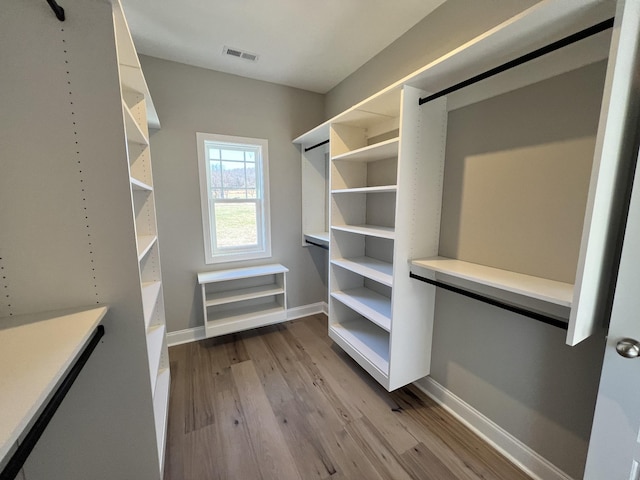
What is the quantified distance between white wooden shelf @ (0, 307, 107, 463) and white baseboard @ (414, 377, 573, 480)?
2134 millimetres

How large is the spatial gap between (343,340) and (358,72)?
8.57 ft

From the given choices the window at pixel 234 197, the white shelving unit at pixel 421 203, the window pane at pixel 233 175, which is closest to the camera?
the white shelving unit at pixel 421 203

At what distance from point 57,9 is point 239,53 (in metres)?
1.70

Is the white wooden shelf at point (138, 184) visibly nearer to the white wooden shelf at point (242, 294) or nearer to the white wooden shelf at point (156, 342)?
the white wooden shelf at point (156, 342)

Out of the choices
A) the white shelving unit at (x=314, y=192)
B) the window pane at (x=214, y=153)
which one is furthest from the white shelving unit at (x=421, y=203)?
the window pane at (x=214, y=153)

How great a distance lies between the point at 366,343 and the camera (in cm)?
221

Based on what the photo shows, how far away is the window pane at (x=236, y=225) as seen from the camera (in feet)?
9.53

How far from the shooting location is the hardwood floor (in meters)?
1.46

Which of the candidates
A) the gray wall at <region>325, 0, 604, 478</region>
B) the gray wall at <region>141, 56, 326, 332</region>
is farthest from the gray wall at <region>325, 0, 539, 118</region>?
the gray wall at <region>141, 56, 326, 332</region>

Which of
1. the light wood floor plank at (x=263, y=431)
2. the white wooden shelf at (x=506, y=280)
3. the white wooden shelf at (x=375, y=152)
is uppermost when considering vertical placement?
the white wooden shelf at (x=375, y=152)

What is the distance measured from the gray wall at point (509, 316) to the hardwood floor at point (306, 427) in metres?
0.31

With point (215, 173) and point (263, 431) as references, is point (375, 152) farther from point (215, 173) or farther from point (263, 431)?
point (263, 431)

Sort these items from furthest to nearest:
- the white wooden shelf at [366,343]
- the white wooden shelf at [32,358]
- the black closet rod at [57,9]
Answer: the white wooden shelf at [366,343] → the black closet rod at [57,9] → the white wooden shelf at [32,358]

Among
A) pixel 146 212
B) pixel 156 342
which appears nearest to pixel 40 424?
pixel 156 342
